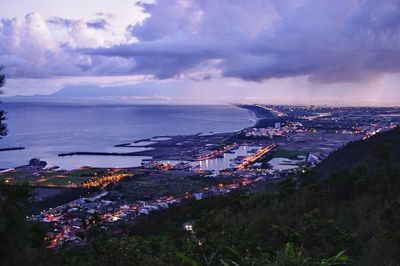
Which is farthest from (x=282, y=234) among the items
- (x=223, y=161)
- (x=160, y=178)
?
(x=223, y=161)

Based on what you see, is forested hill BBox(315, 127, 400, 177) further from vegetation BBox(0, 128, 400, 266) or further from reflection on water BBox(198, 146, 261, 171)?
reflection on water BBox(198, 146, 261, 171)

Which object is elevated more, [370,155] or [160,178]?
[370,155]

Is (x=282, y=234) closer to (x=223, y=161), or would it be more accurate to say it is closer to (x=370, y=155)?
(x=370, y=155)

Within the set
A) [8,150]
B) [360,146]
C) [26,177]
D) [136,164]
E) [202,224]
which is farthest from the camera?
[8,150]

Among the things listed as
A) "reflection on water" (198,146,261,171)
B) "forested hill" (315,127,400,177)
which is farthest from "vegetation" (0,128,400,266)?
"reflection on water" (198,146,261,171)

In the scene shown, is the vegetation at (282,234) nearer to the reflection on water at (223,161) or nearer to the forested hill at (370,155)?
the forested hill at (370,155)

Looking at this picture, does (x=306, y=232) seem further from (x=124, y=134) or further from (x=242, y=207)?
(x=124, y=134)

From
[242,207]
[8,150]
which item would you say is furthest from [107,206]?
[8,150]
